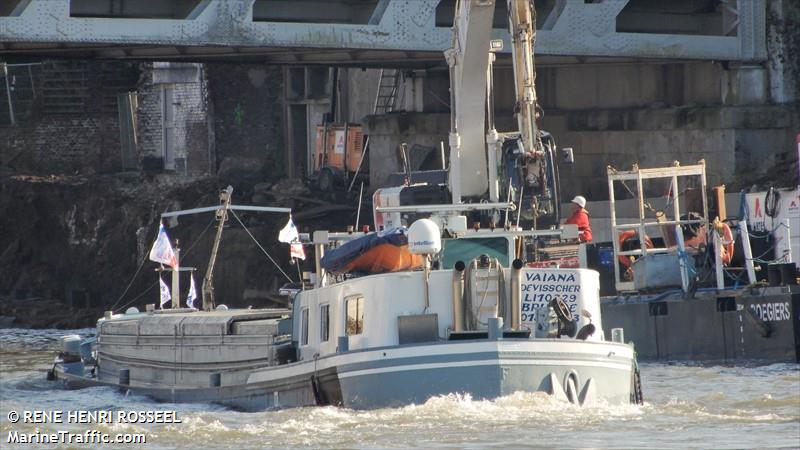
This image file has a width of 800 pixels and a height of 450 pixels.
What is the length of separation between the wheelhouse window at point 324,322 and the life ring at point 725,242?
397 inches

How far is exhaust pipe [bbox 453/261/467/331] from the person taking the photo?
23.0 meters

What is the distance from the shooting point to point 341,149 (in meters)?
52.9

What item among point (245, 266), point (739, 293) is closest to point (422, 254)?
point (739, 293)

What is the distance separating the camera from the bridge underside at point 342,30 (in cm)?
4041

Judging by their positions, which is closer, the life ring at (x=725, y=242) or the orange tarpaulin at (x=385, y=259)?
the orange tarpaulin at (x=385, y=259)

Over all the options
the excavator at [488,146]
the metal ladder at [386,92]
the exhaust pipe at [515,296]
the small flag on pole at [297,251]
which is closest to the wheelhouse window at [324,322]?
the exhaust pipe at [515,296]

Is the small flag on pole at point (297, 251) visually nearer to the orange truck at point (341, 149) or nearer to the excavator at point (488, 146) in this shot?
the excavator at point (488, 146)

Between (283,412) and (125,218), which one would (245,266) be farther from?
(283,412)

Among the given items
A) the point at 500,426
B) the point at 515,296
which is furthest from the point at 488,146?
the point at 500,426

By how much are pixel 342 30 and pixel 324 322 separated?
17.7 meters

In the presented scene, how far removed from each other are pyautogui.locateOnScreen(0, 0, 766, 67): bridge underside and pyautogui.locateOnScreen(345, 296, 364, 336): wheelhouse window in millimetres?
17308

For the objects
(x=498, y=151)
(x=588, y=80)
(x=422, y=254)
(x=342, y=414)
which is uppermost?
(x=588, y=80)

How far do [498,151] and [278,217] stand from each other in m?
21.0

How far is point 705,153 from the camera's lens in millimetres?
44781
